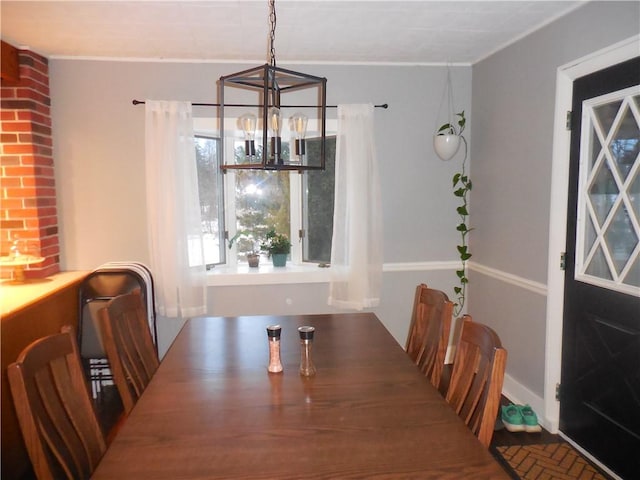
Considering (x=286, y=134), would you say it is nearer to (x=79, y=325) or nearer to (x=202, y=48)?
(x=202, y=48)

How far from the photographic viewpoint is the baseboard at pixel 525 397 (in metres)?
2.70

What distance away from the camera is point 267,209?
3697 millimetres

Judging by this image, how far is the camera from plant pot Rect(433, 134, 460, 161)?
3322 millimetres

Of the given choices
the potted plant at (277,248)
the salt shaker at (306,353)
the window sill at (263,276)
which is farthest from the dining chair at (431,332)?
the potted plant at (277,248)

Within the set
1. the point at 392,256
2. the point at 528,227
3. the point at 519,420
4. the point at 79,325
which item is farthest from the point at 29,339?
the point at 528,227

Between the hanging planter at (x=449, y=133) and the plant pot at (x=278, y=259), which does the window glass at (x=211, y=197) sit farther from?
the hanging planter at (x=449, y=133)

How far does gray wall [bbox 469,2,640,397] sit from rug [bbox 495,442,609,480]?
1.25 ft

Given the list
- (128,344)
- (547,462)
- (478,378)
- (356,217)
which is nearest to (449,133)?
(356,217)

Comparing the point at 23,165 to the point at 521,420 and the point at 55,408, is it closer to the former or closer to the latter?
the point at 55,408

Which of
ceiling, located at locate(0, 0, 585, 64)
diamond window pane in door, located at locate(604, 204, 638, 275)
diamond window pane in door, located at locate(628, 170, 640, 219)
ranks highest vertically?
ceiling, located at locate(0, 0, 585, 64)

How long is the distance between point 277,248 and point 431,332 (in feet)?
6.16

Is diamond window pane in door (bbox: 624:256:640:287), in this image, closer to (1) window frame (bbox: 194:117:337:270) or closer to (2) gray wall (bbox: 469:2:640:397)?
(2) gray wall (bbox: 469:2:640:397)

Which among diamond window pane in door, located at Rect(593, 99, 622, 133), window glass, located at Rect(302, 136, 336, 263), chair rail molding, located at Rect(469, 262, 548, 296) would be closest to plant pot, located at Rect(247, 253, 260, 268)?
window glass, located at Rect(302, 136, 336, 263)

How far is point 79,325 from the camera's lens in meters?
2.84
